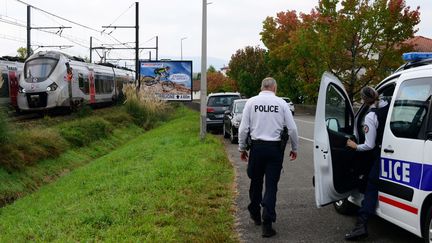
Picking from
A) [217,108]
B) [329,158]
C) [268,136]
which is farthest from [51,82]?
[329,158]

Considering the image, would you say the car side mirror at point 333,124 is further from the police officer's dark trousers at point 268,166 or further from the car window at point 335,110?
the police officer's dark trousers at point 268,166

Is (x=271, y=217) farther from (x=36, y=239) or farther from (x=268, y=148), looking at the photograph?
(x=36, y=239)

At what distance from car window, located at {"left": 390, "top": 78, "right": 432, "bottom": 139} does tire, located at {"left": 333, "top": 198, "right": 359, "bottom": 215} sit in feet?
5.72

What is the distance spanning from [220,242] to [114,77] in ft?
105

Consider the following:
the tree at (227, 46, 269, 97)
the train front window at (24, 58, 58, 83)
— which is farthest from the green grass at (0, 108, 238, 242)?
the tree at (227, 46, 269, 97)

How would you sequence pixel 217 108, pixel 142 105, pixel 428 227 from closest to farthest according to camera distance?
pixel 428 227
pixel 217 108
pixel 142 105

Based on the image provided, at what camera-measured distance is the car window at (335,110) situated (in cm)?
616

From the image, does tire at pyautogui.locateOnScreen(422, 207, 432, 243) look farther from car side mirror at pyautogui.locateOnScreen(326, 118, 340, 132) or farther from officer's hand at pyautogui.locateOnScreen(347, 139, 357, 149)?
car side mirror at pyautogui.locateOnScreen(326, 118, 340, 132)

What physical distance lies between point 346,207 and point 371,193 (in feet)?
4.10

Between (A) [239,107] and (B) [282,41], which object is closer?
(A) [239,107]

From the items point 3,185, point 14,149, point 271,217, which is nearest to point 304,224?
point 271,217

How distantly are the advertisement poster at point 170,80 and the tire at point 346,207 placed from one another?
2190cm

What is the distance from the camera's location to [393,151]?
5340 mm

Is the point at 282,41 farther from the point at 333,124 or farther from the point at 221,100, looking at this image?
the point at 333,124
